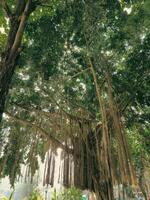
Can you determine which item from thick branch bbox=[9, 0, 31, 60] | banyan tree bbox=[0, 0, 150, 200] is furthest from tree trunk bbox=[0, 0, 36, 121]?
banyan tree bbox=[0, 0, 150, 200]

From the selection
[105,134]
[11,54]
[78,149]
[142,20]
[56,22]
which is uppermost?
[56,22]

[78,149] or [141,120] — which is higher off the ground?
[141,120]

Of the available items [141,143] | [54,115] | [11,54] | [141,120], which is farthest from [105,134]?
[141,143]

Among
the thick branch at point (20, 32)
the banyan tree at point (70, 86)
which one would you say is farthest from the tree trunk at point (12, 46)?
the banyan tree at point (70, 86)

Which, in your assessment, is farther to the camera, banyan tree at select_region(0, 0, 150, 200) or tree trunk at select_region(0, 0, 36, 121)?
banyan tree at select_region(0, 0, 150, 200)

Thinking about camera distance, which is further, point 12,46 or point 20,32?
point 20,32

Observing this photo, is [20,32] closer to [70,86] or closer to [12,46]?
[12,46]

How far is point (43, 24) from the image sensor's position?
5.89m

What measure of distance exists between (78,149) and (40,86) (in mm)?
1682

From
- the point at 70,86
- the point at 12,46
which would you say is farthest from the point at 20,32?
the point at 70,86

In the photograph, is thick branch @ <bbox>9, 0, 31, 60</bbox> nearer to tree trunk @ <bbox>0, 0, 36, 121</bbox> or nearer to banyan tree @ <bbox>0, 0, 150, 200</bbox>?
tree trunk @ <bbox>0, 0, 36, 121</bbox>

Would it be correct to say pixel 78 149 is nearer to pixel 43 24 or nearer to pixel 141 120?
pixel 141 120

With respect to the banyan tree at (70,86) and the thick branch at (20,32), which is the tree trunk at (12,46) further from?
the banyan tree at (70,86)

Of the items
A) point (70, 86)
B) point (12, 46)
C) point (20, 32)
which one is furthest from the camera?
point (70, 86)
